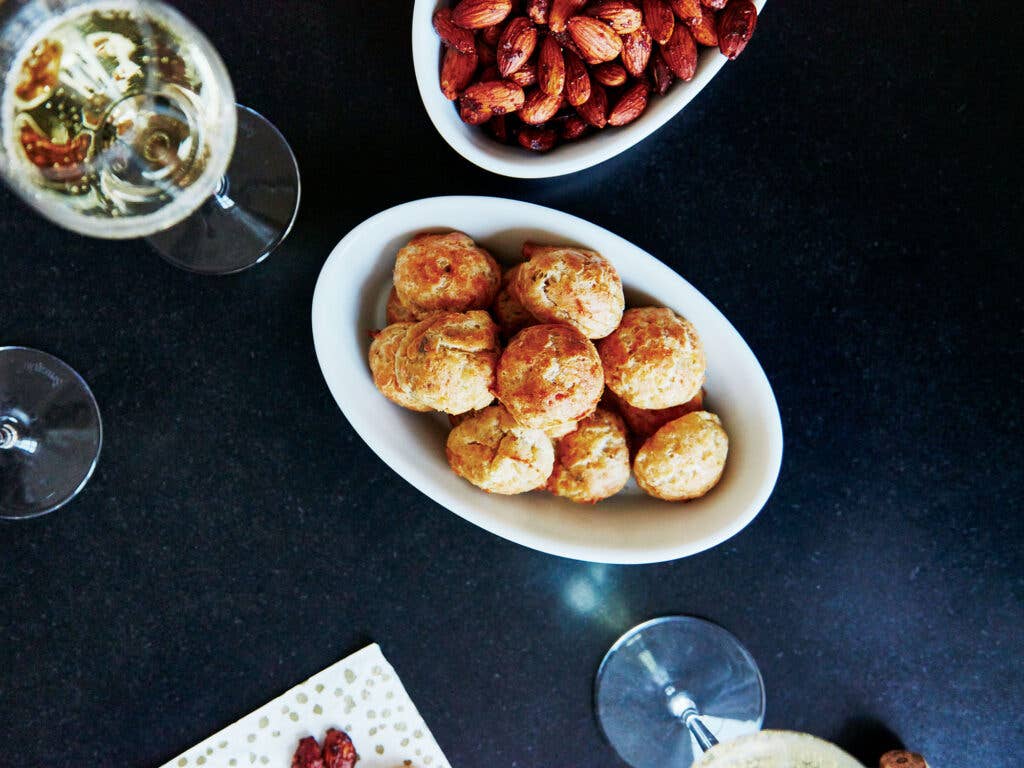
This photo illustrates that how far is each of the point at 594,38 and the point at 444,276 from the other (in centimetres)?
27

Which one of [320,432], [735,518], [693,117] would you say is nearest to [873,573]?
[735,518]

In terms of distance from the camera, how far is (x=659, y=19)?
781 millimetres

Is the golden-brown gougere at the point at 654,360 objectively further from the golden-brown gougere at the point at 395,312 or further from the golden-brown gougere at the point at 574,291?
the golden-brown gougere at the point at 395,312

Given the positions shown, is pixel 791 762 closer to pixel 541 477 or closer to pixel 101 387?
pixel 541 477

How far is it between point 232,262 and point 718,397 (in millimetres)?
554

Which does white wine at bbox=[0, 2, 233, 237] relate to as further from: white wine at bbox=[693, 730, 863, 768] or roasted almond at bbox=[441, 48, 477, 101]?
white wine at bbox=[693, 730, 863, 768]

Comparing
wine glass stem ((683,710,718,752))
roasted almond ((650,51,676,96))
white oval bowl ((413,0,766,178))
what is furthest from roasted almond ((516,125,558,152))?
wine glass stem ((683,710,718,752))

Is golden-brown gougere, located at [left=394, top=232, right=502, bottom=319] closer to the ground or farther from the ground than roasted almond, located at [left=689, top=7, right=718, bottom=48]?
closer to the ground

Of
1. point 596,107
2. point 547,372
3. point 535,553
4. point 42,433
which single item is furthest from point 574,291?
point 42,433

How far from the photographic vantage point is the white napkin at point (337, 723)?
965mm

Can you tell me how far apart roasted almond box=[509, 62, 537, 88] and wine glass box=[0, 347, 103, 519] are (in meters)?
0.59

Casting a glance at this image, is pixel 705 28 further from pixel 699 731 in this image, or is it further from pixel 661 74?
pixel 699 731

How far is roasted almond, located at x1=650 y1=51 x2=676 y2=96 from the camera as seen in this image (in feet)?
2.62

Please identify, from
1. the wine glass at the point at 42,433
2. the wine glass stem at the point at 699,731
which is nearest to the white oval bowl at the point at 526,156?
the wine glass at the point at 42,433
